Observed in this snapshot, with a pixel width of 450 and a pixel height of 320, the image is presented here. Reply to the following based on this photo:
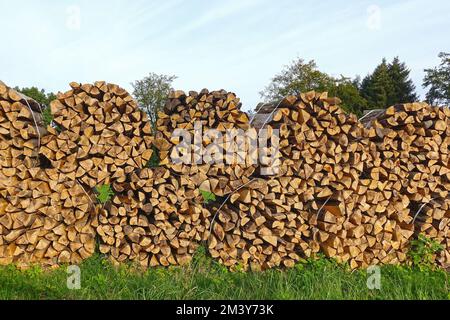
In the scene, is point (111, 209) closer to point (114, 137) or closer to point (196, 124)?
point (114, 137)

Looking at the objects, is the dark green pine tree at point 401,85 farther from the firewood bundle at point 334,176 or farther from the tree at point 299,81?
the firewood bundle at point 334,176

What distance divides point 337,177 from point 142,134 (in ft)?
8.20

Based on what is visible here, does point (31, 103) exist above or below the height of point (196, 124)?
above

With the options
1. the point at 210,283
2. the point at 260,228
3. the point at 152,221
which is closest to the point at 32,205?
the point at 152,221

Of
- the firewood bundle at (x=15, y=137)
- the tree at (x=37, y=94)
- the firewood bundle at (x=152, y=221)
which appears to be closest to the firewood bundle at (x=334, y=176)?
the firewood bundle at (x=152, y=221)

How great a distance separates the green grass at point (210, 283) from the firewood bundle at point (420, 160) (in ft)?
2.94

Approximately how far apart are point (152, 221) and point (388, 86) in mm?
37750

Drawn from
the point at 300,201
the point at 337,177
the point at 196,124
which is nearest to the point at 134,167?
the point at 196,124

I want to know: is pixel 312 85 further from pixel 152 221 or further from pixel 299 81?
pixel 152 221

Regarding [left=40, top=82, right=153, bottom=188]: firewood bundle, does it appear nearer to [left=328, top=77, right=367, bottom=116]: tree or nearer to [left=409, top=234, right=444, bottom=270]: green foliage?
[left=409, top=234, right=444, bottom=270]: green foliage

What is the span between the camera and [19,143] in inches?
201

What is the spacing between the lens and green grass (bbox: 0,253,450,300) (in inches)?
168

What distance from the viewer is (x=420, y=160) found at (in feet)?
19.6

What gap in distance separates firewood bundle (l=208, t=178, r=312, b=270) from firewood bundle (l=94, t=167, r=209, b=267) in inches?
11.1
